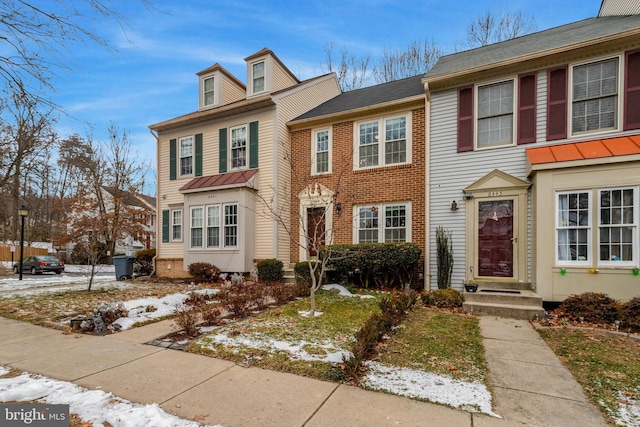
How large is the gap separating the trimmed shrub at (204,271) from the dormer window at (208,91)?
7320 mm

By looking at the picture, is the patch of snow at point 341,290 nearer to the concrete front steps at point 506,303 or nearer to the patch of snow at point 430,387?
the concrete front steps at point 506,303

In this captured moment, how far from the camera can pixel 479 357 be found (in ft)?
13.2

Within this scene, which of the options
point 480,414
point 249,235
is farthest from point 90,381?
point 249,235

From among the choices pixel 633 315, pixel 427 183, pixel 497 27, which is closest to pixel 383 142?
pixel 427 183

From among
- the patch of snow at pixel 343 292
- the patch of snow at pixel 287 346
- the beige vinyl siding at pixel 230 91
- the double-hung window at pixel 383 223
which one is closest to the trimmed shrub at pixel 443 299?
the patch of snow at pixel 343 292

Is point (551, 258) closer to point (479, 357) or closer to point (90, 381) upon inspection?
point (479, 357)

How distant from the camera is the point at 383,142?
33.3 feet

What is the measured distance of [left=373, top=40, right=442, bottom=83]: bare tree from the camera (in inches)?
720

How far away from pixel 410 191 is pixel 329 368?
705 cm

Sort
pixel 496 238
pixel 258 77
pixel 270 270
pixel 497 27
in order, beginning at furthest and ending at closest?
pixel 497 27 → pixel 258 77 → pixel 270 270 → pixel 496 238

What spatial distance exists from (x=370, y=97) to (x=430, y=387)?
34.4ft

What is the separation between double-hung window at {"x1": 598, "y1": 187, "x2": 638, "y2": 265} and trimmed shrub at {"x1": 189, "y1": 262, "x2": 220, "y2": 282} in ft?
35.4

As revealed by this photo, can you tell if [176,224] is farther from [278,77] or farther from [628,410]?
[628,410]

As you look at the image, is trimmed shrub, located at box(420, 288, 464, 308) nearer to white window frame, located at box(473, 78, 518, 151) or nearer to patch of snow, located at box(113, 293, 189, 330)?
white window frame, located at box(473, 78, 518, 151)
